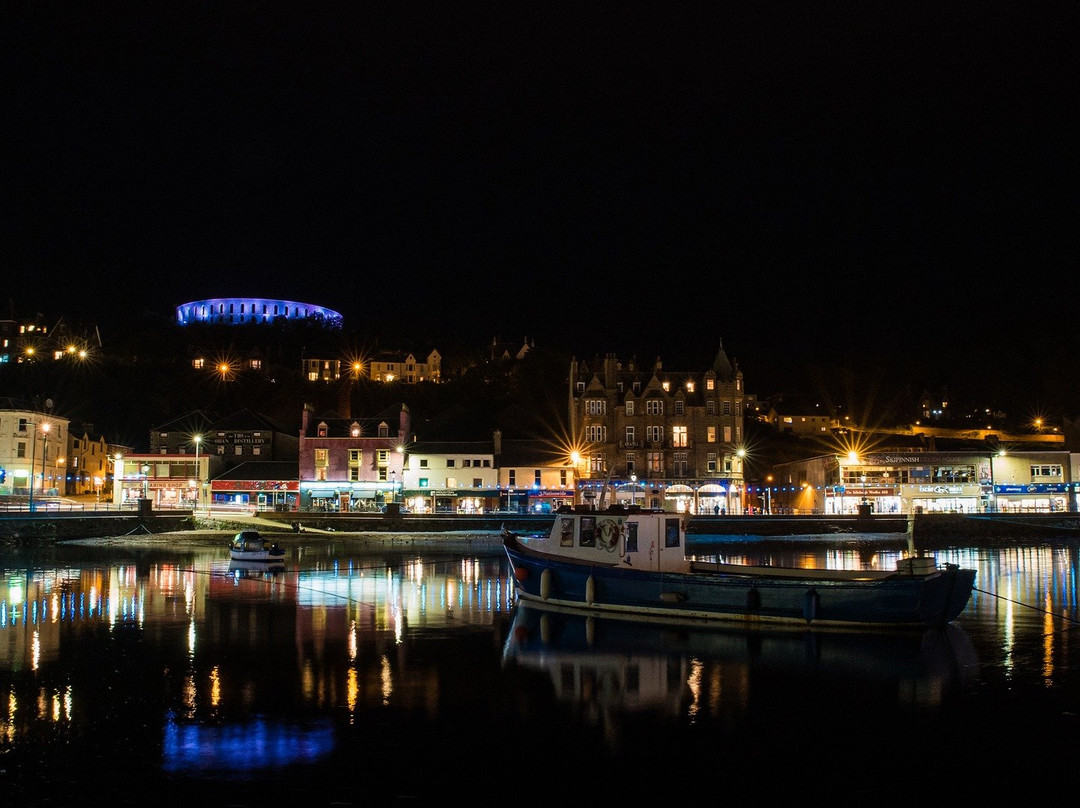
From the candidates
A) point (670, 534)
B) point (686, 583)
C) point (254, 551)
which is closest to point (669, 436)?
point (254, 551)

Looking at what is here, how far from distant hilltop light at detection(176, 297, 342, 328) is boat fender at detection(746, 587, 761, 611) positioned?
14731cm

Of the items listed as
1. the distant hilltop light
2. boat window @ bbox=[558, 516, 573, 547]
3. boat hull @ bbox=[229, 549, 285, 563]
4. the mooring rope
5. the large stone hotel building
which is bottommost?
the mooring rope

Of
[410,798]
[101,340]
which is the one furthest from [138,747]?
[101,340]

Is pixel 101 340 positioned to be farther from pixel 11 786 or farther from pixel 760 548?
pixel 11 786

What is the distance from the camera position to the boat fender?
26516mm

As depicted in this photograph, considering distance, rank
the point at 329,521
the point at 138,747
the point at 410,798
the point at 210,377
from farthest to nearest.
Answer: the point at 210,377 → the point at 329,521 → the point at 138,747 → the point at 410,798

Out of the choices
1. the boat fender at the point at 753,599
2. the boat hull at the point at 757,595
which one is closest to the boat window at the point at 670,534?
the boat hull at the point at 757,595

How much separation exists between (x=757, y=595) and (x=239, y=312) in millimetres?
158503

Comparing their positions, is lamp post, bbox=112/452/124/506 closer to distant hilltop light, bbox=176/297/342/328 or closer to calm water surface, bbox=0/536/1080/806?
calm water surface, bbox=0/536/1080/806

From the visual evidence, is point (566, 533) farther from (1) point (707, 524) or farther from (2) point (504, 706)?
(1) point (707, 524)

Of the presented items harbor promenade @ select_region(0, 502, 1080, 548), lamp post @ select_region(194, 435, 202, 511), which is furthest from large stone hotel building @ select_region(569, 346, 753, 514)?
lamp post @ select_region(194, 435, 202, 511)

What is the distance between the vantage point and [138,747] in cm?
1524

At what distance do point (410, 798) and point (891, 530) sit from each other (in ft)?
212

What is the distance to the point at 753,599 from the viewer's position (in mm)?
26562
